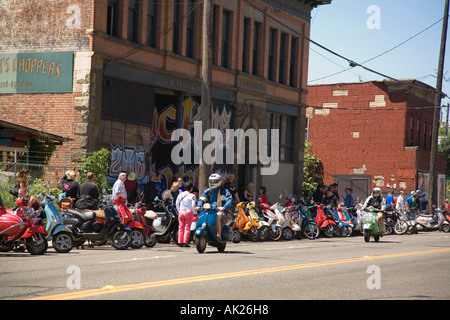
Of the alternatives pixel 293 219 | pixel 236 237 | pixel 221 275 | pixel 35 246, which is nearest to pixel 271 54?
pixel 293 219

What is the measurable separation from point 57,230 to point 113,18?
11.4 meters

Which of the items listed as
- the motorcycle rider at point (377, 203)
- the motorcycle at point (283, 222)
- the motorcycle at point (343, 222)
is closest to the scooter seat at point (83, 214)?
the motorcycle at point (283, 222)

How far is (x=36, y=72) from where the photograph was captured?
2522 cm

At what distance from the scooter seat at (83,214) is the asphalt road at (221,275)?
2.53 feet

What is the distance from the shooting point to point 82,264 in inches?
524

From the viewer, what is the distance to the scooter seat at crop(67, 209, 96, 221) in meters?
17.0

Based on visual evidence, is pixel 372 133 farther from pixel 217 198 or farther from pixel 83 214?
pixel 83 214

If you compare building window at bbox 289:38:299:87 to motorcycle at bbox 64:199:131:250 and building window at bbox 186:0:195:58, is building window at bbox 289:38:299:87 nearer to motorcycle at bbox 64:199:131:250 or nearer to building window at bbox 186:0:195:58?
building window at bbox 186:0:195:58

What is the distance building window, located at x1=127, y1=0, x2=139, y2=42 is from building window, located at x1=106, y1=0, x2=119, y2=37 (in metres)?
0.72

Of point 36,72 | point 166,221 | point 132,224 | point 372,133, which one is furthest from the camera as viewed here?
point 372,133

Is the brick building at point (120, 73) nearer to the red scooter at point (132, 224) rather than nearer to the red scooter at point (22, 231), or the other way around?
the red scooter at point (132, 224)

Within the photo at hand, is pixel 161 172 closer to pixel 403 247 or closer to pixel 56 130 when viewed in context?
pixel 56 130
